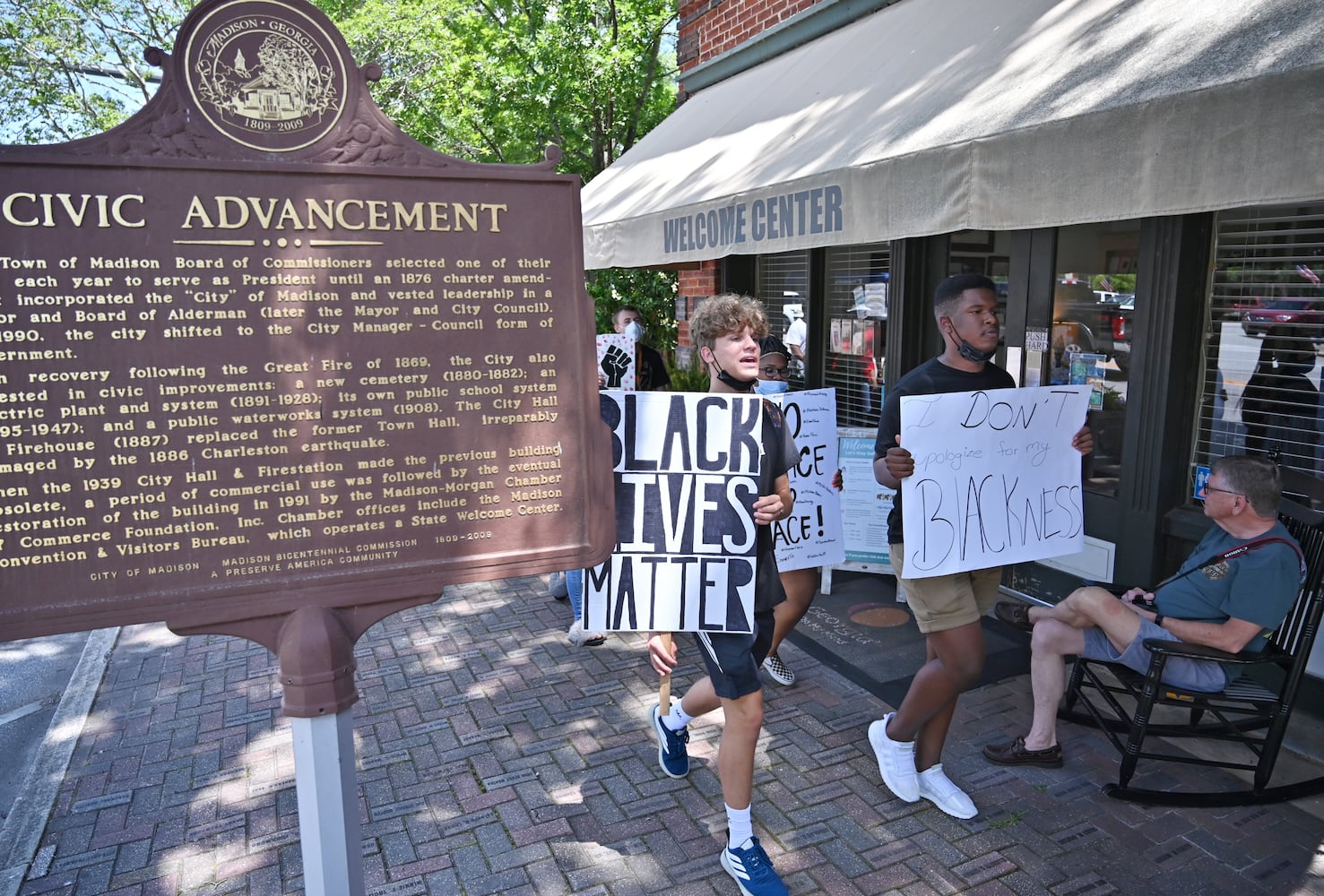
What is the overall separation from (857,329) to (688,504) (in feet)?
14.4

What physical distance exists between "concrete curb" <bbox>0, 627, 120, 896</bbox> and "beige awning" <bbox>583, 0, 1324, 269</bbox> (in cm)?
419

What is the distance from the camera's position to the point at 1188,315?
174 inches

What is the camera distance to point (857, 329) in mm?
6855

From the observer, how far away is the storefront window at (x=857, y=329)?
6.54 meters

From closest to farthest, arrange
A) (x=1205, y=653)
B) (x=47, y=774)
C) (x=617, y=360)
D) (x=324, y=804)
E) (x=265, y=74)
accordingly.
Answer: (x=265, y=74) → (x=324, y=804) → (x=1205, y=653) → (x=47, y=774) → (x=617, y=360)

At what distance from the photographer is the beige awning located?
245cm

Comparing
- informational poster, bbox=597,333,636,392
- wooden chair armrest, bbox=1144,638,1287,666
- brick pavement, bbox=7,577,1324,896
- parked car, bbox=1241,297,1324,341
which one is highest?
parked car, bbox=1241,297,1324,341

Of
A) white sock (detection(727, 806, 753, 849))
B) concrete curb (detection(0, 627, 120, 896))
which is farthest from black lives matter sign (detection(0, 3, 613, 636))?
concrete curb (detection(0, 627, 120, 896))

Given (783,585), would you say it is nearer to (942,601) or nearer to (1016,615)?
(942,601)

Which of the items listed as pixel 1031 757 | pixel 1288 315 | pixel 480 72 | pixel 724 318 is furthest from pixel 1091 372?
pixel 480 72

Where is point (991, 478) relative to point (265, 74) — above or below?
below

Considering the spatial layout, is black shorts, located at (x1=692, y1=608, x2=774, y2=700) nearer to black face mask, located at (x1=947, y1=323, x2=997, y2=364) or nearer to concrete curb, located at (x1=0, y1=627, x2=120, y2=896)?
black face mask, located at (x1=947, y1=323, x2=997, y2=364)

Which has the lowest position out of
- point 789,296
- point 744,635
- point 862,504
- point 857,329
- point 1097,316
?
point 862,504

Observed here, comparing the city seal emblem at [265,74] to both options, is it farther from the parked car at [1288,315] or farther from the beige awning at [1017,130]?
the parked car at [1288,315]
